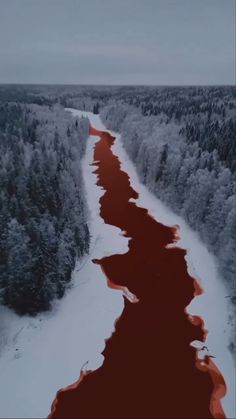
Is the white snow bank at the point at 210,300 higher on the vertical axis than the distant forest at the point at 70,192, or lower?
lower

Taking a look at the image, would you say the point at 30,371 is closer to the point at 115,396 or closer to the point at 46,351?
the point at 46,351

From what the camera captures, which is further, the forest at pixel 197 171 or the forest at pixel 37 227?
the forest at pixel 197 171

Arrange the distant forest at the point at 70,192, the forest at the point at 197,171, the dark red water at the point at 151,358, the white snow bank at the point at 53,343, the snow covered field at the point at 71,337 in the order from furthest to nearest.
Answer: the forest at the point at 197,171 < the distant forest at the point at 70,192 < the snow covered field at the point at 71,337 < the white snow bank at the point at 53,343 < the dark red water at the point at 151,358

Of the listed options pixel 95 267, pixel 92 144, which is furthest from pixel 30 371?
pixel 92 144

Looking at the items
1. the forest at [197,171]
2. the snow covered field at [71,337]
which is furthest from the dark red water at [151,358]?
the forest at [197,171]

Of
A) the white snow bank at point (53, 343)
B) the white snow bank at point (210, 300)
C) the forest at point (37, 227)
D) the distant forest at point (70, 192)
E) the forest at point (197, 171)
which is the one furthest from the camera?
the forest at point (197, 171)

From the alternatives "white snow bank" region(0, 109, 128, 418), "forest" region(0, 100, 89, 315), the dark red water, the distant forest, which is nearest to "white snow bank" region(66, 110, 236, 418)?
the dark red water

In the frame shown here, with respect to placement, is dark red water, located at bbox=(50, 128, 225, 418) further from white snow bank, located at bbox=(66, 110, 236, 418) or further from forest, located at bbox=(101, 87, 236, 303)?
forest, located at bbox=(101, 87, 236, 303)

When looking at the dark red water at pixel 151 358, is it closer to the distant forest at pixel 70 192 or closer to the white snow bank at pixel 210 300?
the white snow bank at pixel 210 300

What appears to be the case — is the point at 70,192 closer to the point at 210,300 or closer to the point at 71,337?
the point at 71,337
